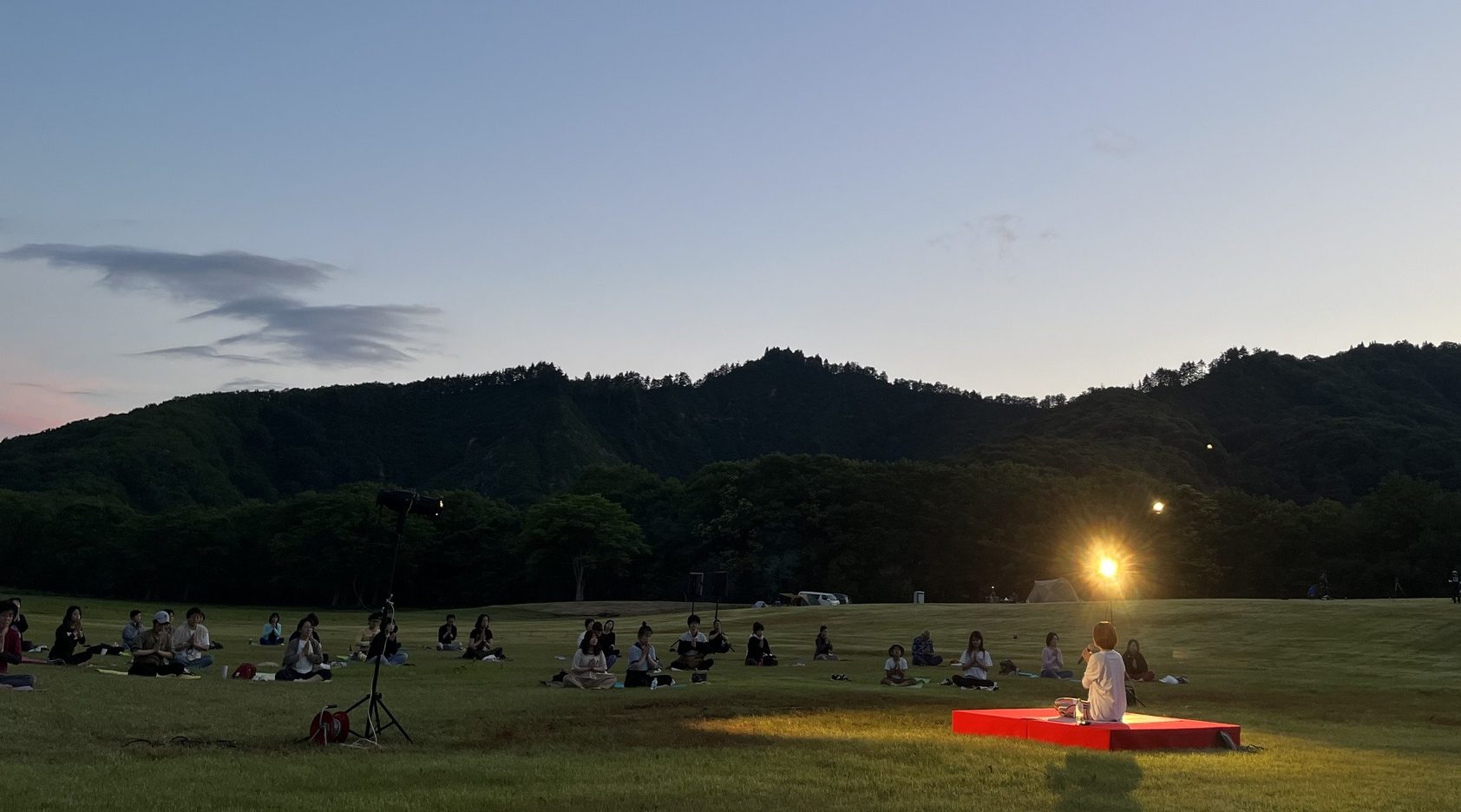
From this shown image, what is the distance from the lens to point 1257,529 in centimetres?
9769

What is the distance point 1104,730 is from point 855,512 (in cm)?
9818

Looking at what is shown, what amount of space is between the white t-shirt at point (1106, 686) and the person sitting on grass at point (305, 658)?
627 inches

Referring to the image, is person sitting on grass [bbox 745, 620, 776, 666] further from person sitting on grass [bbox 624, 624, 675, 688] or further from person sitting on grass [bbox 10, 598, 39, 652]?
person sitting on grass [bbox 10, 598, 39, 652]

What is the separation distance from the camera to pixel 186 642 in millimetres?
26578

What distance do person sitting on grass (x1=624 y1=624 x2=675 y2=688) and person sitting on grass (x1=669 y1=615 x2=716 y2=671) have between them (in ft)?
13.2

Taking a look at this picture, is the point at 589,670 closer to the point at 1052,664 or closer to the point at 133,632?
the point at 1052,664

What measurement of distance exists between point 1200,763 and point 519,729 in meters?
8.80

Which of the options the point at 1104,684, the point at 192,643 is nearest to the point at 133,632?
the point at 192,643

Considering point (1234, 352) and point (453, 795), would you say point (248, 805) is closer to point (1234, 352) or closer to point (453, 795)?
point (453, 795)

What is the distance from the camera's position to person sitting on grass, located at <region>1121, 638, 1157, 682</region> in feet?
97.7

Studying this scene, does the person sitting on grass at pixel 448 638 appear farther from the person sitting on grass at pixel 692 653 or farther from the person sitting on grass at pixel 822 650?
the person sitting on grass at pixel 822 650

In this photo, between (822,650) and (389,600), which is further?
(822,650)

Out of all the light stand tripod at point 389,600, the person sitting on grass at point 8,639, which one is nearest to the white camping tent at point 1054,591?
the person sitting on grass at point 8,639

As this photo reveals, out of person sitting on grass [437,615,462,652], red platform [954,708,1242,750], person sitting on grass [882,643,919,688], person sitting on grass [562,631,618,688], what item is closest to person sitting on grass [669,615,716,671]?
person sitting on grass [882,643,919,688]
